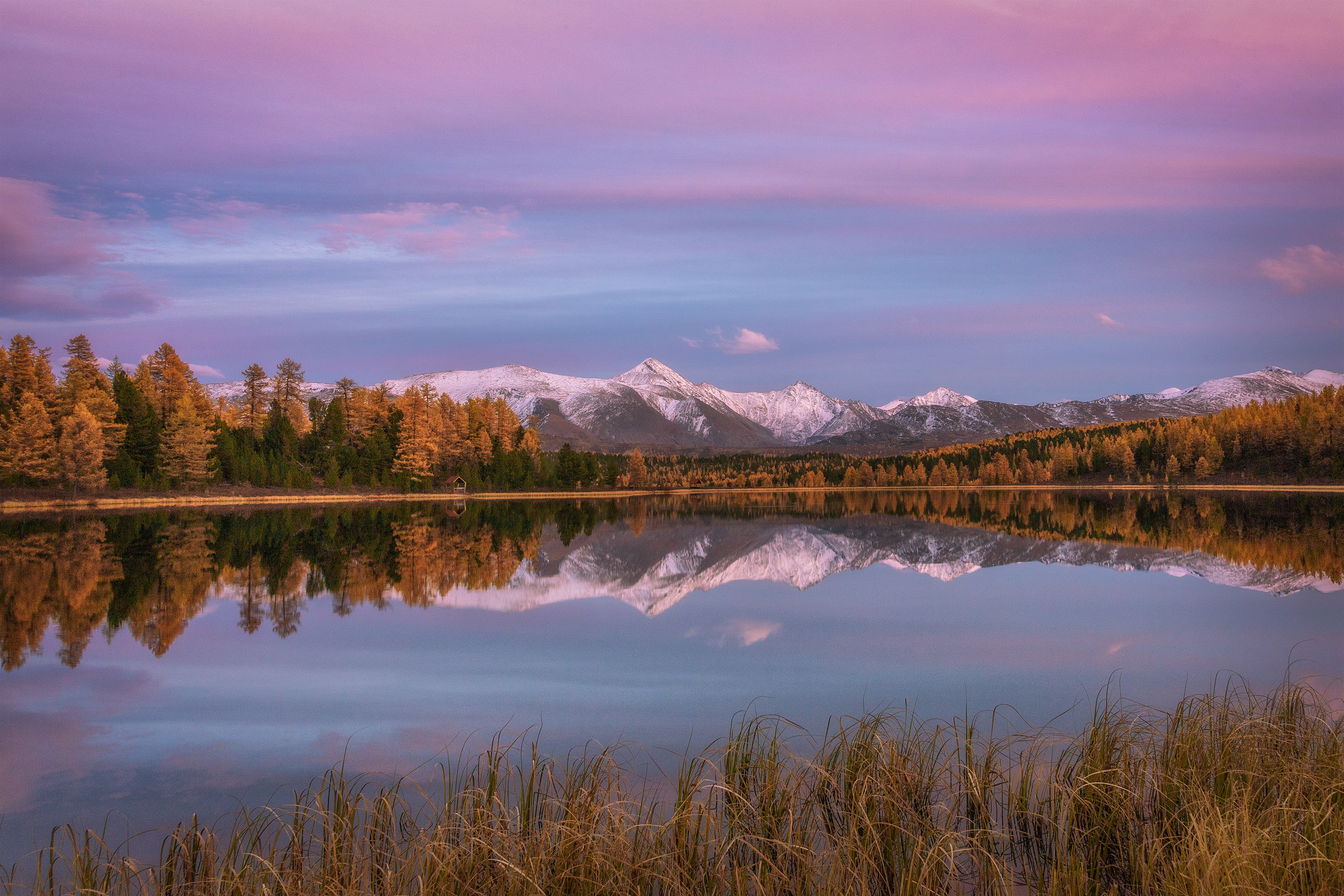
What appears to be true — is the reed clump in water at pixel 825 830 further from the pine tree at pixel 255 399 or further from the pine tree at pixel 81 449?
the pine tree at pixel 255 399

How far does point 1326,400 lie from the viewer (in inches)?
5802

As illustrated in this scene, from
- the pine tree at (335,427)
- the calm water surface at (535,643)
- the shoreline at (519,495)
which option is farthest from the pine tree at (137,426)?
the calm water surface at (535,643)

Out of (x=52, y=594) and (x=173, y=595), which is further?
(x=173, y=595)

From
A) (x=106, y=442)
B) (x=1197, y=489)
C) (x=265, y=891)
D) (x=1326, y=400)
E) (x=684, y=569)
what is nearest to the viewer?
(x=265, y=891)

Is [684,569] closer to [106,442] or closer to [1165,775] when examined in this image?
[1165,775]

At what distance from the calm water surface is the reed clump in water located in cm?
181

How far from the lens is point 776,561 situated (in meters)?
34.2

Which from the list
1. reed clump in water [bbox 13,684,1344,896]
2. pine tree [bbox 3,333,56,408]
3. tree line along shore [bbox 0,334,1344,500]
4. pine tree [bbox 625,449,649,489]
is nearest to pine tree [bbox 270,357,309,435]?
tree line along shore [bbox 0,334,1344,500]

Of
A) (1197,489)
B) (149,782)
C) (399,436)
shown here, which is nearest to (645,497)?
(399,436)

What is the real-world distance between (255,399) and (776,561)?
90.9 meters

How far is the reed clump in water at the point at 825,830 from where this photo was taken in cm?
634

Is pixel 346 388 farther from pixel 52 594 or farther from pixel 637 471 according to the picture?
pixel 52 594

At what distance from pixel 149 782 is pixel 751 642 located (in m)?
11.2

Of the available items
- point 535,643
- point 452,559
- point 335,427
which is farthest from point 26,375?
point 535,643
